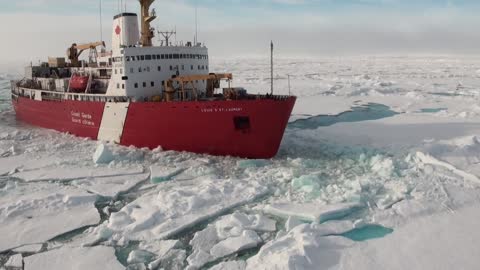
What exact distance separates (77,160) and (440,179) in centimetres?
972

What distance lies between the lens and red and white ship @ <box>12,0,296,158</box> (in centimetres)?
1153

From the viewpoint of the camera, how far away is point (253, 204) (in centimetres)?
857

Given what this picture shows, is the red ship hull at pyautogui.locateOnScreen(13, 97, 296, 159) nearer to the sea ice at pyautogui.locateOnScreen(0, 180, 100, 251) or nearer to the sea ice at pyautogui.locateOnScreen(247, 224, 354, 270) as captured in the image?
the sea ice at pyautogui.locateOnScreen(0, 180, 100, 251)

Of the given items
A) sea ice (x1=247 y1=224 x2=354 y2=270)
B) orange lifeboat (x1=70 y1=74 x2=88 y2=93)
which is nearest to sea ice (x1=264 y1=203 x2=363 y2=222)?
sea ice (x1=247 y1=224 x2=354 y2=270)

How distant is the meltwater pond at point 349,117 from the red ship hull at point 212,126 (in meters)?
4.76

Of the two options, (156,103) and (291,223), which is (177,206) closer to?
(291,223)

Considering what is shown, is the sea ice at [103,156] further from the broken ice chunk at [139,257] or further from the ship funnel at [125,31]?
the broken ice chunk at [139,257]

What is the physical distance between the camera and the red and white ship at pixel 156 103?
11531mm

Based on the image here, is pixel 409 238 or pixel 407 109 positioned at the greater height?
pixel 407 109

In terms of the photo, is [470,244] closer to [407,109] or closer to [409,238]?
[409,238]

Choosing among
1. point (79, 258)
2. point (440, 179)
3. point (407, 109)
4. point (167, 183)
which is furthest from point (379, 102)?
point (79, 258)

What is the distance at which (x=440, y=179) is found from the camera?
31.0 ft

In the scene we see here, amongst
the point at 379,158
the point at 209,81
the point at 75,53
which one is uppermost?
the point at 75,53

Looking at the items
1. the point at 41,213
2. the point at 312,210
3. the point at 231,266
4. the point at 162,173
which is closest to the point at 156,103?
the point at 162,173
